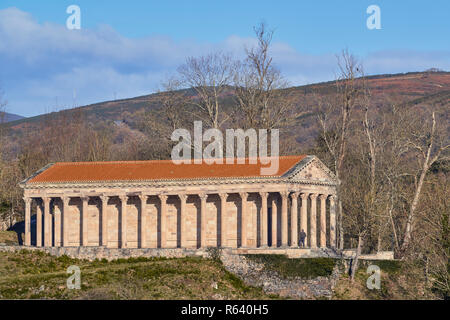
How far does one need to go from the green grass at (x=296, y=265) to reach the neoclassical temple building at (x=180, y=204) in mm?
5327

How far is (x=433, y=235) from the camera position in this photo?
245 feet

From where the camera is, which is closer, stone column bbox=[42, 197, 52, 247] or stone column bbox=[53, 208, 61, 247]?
stone column bbox=[42, 197, 52, 247]

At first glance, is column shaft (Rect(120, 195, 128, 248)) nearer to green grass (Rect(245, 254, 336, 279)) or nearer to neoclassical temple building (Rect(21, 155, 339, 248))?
neoclassical temple building (Rect(21, 155, 339, 248))

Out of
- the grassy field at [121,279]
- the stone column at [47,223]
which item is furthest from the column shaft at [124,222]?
the grassy field at [121,279]

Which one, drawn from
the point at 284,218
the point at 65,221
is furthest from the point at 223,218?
the point at 65,221

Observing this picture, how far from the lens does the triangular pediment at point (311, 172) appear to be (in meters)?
78.5

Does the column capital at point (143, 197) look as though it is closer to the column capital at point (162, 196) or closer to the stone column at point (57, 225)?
the column capital at point (162, 196)

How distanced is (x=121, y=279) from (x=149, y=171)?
19164 mm

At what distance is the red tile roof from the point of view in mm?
80062

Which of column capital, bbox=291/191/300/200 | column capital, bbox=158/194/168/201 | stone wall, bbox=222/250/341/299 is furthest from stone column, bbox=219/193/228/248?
stone wall, bbox=222/250/341/299

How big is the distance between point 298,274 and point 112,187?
1993 cm

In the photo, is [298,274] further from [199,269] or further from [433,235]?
[433,235]

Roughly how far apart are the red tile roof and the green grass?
8849 mm
